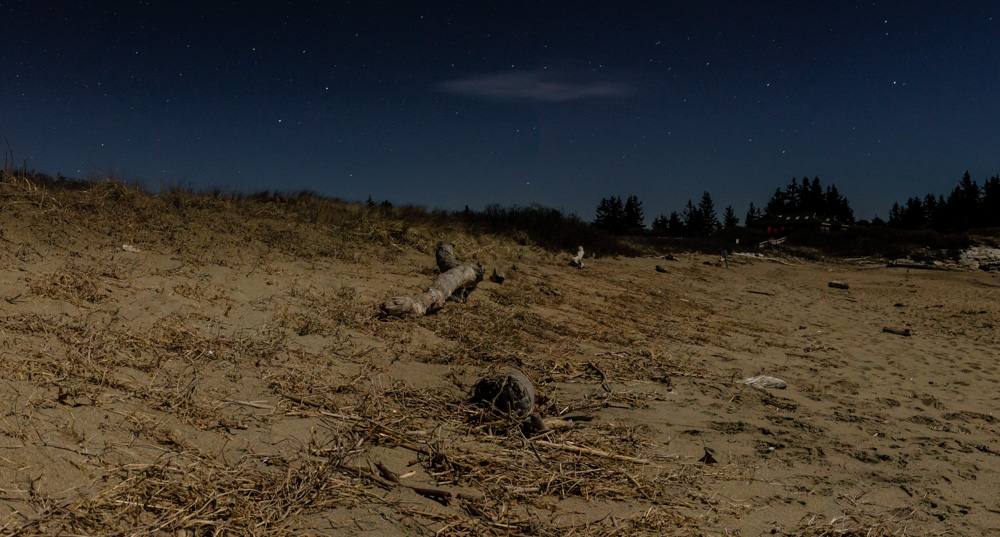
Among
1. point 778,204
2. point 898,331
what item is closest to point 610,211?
point 778,204

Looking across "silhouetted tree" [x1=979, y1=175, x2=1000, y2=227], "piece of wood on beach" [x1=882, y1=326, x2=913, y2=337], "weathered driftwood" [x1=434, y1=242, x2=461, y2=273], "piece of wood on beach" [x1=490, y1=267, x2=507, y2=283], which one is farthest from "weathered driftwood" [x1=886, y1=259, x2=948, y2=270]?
"silhouetted tree" [x1=979, y1=175, x2=1000, y2=227]

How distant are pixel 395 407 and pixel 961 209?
241 ft

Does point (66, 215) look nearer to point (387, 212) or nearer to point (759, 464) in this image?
point (387, 212)

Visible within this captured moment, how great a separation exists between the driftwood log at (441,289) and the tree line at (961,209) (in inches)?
1883

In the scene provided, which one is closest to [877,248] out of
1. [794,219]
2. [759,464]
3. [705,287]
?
[794,219]

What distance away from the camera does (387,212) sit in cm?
1234

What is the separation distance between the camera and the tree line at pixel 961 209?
50.3 metres

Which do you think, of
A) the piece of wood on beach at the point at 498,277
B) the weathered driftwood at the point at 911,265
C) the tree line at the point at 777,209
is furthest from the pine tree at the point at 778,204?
the piece of wood on beach at the point at 498,277

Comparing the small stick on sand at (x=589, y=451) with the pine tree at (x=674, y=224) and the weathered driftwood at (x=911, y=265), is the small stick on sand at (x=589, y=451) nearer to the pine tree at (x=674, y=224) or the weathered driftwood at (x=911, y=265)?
the weathered driftwood at (x=911, y=265)

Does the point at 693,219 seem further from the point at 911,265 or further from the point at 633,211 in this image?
the point at 911,265

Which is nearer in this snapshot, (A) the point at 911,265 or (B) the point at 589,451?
(B) the point at 589,451

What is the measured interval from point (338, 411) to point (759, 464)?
2902mm

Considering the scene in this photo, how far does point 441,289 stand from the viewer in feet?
23.2

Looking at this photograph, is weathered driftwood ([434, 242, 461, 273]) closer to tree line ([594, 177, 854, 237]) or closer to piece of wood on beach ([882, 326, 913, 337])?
piece of wood on beach ([882, 326, 913, 337])
